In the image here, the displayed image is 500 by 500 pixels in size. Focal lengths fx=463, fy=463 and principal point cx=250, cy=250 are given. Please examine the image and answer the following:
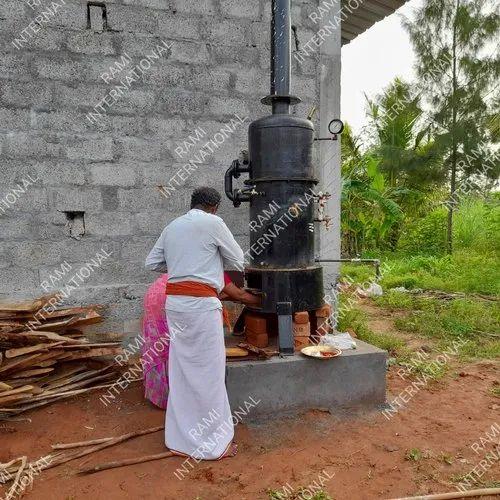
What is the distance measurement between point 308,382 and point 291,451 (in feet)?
2.24

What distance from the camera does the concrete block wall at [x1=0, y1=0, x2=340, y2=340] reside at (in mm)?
4398

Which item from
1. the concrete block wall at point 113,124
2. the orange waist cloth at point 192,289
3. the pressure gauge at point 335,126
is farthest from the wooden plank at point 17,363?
the pressure gauge at point 335,126

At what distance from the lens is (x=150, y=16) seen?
464cm

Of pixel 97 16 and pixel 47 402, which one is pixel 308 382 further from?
pixel 97 16

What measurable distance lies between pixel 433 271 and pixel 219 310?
342 inches

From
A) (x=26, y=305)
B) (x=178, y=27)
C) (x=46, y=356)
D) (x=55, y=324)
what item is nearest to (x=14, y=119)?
(x=26, y=305)

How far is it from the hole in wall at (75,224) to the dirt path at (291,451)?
1.58 meters

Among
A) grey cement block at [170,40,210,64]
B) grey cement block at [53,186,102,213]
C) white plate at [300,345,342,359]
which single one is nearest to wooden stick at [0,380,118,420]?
grey cement block at [53,186,102,213]

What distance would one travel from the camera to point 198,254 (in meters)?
3.36

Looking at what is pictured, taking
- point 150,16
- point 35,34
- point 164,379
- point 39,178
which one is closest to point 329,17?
point 150,16

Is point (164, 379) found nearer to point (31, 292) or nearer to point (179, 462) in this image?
point (179, 462)

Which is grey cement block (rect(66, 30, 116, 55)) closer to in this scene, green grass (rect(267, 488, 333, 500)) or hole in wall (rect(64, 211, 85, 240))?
hole in wall (rect(64, 211, 85, 240))

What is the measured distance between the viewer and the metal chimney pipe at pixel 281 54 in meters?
4.12

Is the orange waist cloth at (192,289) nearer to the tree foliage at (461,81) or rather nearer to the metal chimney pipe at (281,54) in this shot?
the metal chimney pipe at (281,54)
